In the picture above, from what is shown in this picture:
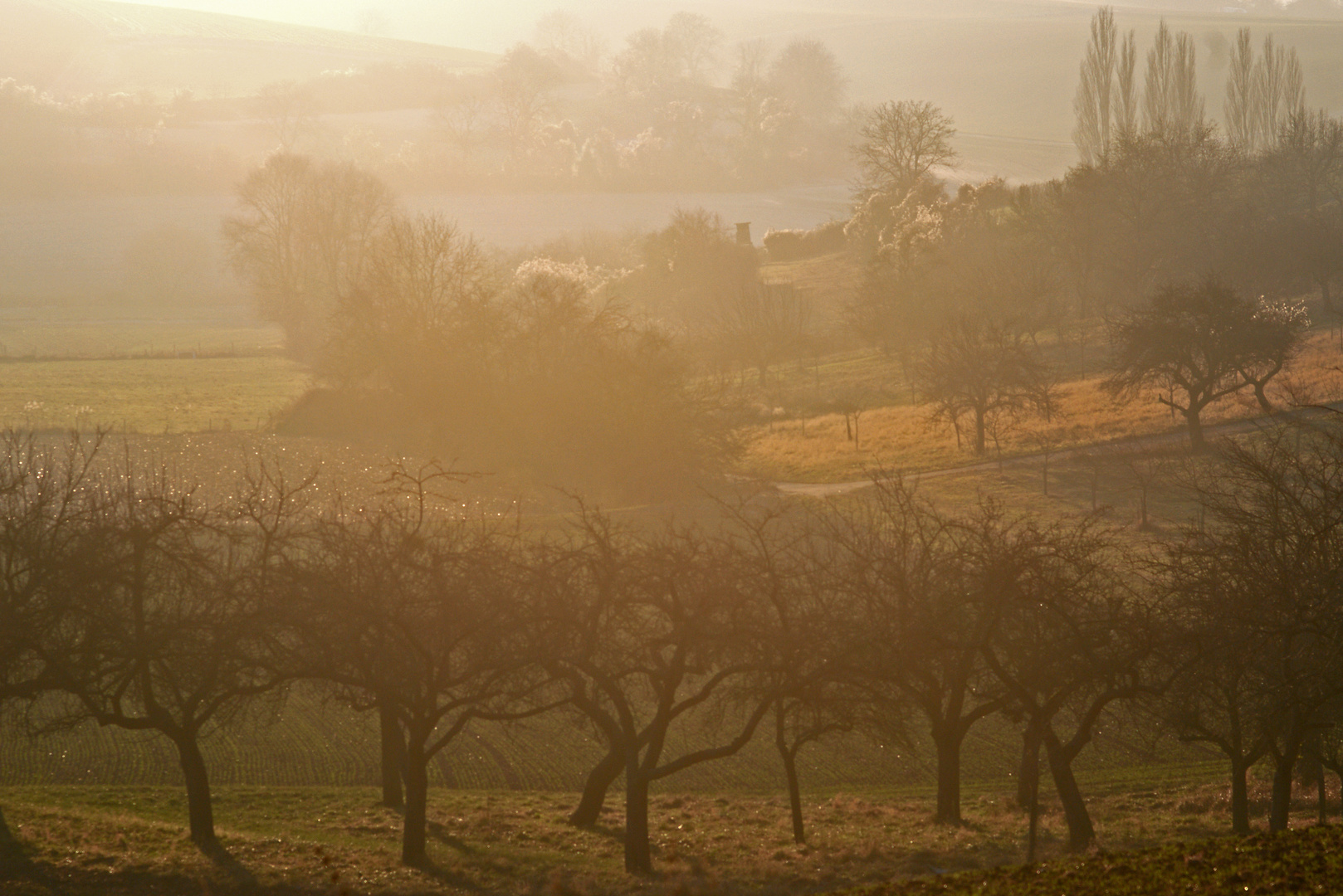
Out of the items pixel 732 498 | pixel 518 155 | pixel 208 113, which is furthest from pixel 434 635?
pixel 208 113

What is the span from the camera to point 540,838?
584 inches

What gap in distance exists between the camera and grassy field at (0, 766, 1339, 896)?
12406 millimetres

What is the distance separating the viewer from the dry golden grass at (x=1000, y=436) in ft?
139

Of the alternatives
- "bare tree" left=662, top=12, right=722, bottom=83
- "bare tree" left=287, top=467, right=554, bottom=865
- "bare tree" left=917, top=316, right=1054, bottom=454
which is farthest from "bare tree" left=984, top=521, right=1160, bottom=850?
"bare tree" left=662, top=12, right=722, bottom=83

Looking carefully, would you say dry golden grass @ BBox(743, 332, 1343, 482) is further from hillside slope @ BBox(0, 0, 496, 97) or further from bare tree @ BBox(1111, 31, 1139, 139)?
hillside slope @ BBox(0, 0, 496, 97)

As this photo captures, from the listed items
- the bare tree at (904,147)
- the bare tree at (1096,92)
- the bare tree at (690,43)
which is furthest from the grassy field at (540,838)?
the bare tree at (690,43)

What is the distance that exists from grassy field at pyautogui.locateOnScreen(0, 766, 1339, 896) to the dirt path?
21939mm

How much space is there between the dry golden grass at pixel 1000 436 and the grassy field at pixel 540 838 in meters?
24.5

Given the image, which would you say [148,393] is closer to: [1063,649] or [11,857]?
[11,857]

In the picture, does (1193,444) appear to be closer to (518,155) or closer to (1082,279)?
(1082,279)

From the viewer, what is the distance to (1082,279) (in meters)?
61.6

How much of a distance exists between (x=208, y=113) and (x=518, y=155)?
34.1m

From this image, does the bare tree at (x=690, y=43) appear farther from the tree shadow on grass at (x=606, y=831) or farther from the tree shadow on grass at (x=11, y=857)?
the tree shadow on grass at (x=11, y=857)

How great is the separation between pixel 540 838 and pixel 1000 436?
34.3m
